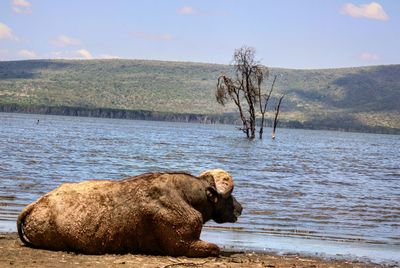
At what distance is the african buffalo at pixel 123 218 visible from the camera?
456 inches

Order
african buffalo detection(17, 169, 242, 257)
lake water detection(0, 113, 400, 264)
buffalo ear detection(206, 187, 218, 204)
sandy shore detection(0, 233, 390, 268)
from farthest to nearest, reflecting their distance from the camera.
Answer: lake water detection(0, 113, 400, 264) → buffalo ear detection(206, 187, 218, 204) → african buffalo detection(17, 169, 242, 257) → sandy shore detection(0, 233, 390, 268)

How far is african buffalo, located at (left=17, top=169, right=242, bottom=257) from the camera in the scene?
11.6 m

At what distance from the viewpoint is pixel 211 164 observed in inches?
1540

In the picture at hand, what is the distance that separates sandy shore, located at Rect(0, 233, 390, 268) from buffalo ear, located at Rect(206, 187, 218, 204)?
33.7 inches

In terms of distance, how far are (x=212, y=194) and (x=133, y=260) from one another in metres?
1.81

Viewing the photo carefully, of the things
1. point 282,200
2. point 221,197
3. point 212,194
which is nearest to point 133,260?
point 212,194

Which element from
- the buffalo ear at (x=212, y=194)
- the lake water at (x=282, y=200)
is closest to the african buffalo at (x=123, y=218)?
the buffalo ear at (x=212, y=194)

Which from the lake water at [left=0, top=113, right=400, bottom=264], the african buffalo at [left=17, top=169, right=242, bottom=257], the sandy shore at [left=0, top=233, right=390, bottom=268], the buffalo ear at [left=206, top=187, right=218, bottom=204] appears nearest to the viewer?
the sandy shore at [left=0, top=233, right=390, bottom=268]

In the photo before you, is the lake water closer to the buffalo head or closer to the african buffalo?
the buffalo head

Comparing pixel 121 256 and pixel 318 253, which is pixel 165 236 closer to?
pixel 121 256

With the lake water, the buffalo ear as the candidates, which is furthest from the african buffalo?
the lake water

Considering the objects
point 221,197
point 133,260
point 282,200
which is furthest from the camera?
point 282,200

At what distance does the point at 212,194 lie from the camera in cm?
1223

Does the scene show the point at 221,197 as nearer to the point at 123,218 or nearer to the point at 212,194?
the point at 212,194
